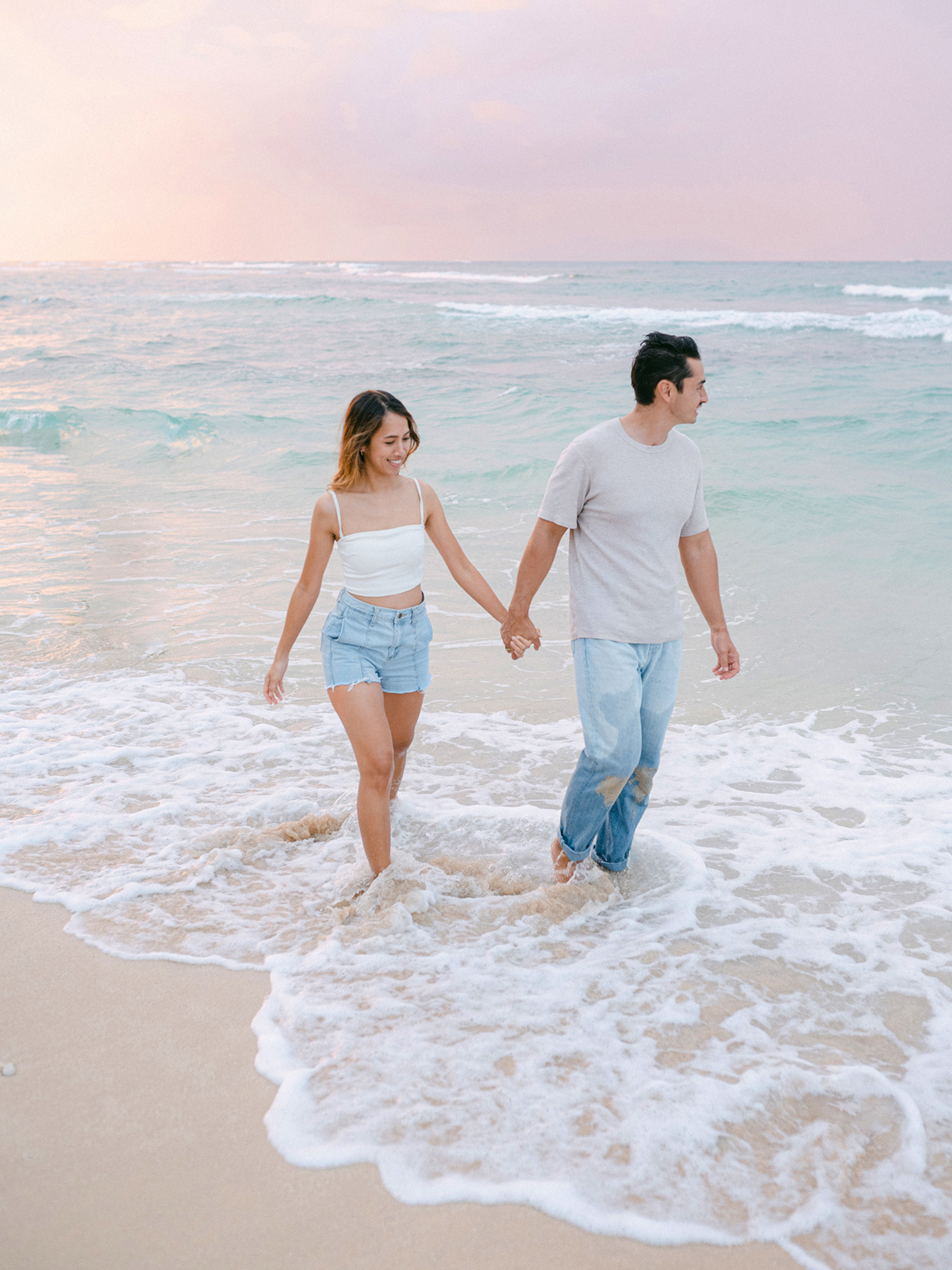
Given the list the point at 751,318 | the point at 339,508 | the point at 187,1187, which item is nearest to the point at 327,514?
the point at 339,508

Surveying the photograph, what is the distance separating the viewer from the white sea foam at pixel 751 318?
108ft

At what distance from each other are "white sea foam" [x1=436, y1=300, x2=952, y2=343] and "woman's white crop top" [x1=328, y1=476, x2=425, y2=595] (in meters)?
31.0

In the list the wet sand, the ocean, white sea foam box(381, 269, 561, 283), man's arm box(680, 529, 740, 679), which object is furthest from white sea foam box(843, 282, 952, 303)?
the wet sand

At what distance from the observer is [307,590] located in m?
3.88

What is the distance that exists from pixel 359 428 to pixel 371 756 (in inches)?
49.7

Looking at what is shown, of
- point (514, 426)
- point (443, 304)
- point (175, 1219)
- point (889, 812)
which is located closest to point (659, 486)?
point (889, 812)

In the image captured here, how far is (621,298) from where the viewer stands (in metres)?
48.6

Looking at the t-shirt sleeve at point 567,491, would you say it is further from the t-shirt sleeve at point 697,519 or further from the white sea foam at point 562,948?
the white sea foam at point 562,948

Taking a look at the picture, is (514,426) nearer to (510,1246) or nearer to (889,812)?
(889,812)

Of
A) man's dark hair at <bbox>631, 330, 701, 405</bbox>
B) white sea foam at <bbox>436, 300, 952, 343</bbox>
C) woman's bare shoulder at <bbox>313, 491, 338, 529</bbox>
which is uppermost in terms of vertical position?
white sea foam at <bbox>436, 300, 952, 343</bbox>

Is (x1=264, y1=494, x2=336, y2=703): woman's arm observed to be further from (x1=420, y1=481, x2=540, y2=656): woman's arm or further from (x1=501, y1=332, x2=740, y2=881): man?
Result: (x1=501, y1=332, x2=740, y2=881): man

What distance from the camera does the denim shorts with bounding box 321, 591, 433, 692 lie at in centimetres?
375

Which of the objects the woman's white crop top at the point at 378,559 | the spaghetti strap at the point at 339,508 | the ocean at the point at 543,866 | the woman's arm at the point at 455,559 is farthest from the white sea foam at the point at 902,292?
the spaghetti strap at the point at 339,508

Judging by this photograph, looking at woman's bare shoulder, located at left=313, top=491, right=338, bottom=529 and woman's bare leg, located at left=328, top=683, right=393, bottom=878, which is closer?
woman's bare leg, located at left=328, top=683, right=393, bottom=878
